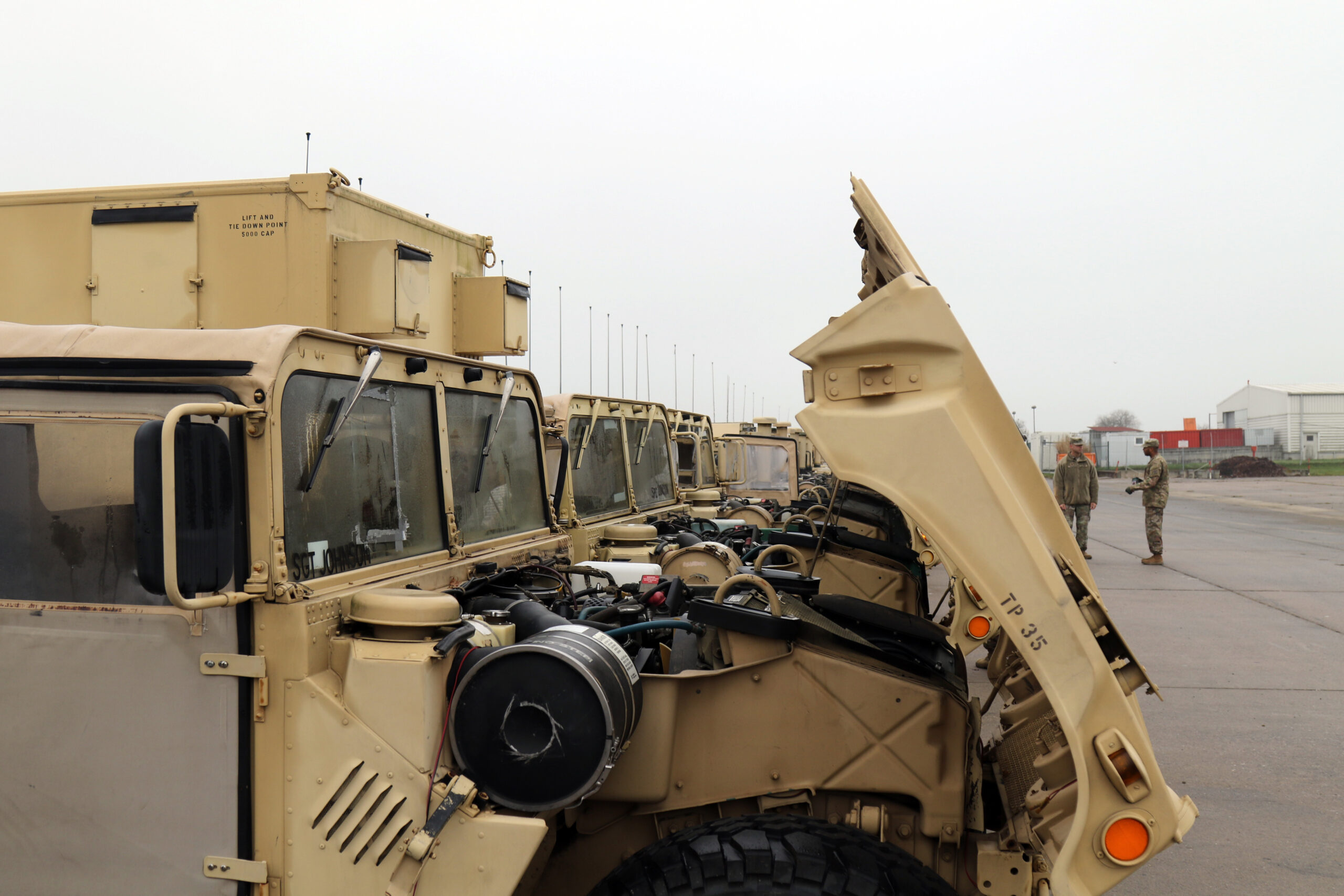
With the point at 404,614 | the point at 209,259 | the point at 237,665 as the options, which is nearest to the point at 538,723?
the point at 404,614

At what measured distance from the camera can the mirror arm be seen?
2143 mm

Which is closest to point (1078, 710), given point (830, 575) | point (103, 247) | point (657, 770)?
point (657, 770)

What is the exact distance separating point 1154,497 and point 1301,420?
5551 cm

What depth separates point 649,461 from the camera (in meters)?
8.47

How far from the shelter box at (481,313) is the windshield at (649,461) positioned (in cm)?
154

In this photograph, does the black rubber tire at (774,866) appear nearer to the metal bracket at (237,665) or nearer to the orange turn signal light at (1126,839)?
the orange turn signal light at (1126,839)

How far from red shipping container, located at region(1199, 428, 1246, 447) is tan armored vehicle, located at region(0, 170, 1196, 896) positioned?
6820 centimetres

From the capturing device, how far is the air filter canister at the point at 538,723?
93.7 inches

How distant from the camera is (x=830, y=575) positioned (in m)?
5.99

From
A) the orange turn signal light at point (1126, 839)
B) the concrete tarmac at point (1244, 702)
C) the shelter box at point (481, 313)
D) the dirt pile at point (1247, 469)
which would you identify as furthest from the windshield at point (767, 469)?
the dirt pile at point (1247, 469)

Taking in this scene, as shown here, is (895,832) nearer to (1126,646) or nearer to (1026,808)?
(1026,808)

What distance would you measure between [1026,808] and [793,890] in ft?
2.53

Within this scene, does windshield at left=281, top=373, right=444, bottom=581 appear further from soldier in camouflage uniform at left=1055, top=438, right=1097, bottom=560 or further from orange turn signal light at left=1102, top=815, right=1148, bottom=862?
soldier in camouflage uniform at left=1055, top=438, right=1097, bottom=560

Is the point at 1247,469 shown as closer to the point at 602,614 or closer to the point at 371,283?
the point at 371,283
